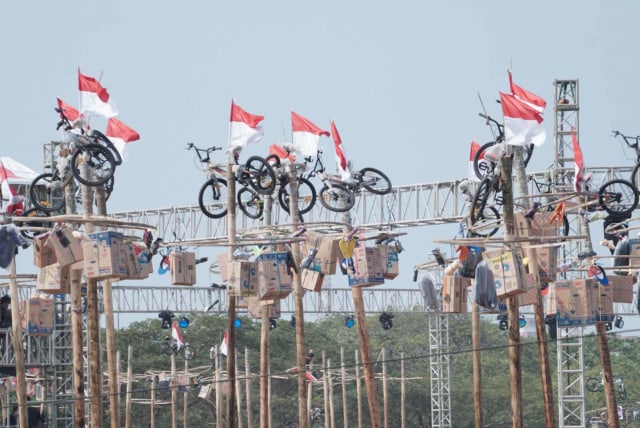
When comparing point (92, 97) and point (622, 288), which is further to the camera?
point (622, 288)

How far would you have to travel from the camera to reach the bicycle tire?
28663 millimetres

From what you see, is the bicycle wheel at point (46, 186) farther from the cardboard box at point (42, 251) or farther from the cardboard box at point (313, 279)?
the cardboard box at point (313, 279)

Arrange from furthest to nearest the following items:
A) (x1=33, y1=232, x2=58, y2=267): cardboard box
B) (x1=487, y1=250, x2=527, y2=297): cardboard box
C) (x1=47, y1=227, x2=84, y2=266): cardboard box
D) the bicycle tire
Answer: the bicycle tire → (x1=33, y1=232, x2=58, y2=267): cardboard box → (x1=47, y1=227, x2=84, y2=266): cardboard box → (x1=487, y1=250, x2=527, y2=297): cardboard box

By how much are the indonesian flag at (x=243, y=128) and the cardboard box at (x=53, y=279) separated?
4.65 meters

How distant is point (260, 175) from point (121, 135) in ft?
14.5

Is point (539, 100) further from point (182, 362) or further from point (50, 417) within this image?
point (182, 362)

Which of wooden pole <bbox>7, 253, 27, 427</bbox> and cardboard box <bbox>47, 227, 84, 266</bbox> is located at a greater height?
cardboard box <bbox>47, 227, 84, 266</bbox>

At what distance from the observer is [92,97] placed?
27.7 meters

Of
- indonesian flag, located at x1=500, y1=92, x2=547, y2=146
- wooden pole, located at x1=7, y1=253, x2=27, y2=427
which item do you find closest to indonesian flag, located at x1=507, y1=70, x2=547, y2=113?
indonesian flag, located at x1=500, y1=92, x2=547, y2=146

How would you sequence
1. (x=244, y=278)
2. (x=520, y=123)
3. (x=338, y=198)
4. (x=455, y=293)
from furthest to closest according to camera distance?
(x=338, y=198)
(x=455, y=293)
(x=244, y=278)
(x=520, y=123)

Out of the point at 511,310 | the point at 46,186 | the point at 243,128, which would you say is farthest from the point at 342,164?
the point at 511,310

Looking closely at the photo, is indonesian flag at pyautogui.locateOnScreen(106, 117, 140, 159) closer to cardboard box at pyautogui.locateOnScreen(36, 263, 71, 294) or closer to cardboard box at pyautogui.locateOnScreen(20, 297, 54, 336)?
cardboard box at pyautogui.locateOnScreen(36, 263, 71, 294)

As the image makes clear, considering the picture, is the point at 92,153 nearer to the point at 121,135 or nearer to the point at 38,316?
the point at 121,135


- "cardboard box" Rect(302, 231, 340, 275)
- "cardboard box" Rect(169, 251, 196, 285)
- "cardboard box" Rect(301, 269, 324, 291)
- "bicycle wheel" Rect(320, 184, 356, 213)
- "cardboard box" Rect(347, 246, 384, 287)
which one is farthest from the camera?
"bicycle wheel" Rect(320, 184, 356, 213)
